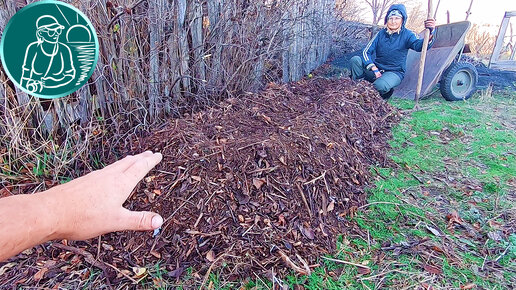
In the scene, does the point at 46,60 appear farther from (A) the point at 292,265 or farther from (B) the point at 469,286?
(B) the point at 469,286

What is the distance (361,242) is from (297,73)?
399 centimetres

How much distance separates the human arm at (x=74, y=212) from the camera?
0.99m

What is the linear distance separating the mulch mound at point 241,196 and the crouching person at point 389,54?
267 centimetres

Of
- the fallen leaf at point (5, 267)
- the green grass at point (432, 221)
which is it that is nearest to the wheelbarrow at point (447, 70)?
the green grass at point (432, 221)

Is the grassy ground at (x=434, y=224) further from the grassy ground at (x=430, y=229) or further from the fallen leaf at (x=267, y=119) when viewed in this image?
the fallen leaf at (x=267, y=119)

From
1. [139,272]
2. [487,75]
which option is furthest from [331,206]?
[487,75]

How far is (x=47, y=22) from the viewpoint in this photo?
162 centimetres

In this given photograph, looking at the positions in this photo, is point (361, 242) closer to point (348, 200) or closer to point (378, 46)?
point (348, 200)

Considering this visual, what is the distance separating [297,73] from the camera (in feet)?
18.2

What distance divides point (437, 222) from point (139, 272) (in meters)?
2.15

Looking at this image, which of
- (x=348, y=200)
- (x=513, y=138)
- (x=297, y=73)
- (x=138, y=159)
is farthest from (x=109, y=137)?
(x=513, y=138)

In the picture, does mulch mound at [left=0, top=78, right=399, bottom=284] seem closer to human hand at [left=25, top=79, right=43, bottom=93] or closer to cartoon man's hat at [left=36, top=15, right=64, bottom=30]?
human hand at [left=25, top=79, right=43, bottom=93]

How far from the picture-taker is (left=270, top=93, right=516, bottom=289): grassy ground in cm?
185

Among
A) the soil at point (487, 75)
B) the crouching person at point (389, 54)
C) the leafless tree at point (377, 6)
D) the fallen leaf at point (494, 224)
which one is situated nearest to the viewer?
the fallen leaf at point (494, 224)
